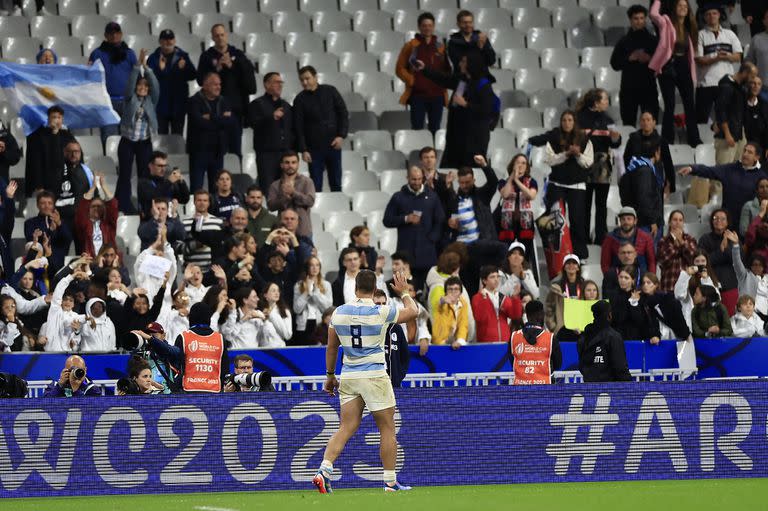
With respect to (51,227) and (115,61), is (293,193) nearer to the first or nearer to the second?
(51,227)

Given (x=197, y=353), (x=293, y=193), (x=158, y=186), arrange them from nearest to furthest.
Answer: (x=197, y=353)
(x=293, y=193)
(x=158, y=186)

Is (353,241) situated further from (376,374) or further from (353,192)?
(376,374)

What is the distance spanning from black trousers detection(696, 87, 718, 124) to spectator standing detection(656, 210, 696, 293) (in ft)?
14.5

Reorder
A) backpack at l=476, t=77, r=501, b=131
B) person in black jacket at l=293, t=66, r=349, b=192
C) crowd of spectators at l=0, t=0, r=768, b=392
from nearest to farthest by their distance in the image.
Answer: crowd of spectators at l=0, t=0, r=768, b=392
person in black jacket at l=293, t=66, r=349, b=192
backpack at l=476, t=77, r=501, b=131

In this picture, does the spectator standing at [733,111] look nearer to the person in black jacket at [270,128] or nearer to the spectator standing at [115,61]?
the person in black jacket at [270,128]

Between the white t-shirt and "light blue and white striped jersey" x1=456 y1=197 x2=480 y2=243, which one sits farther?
the white t-shirt


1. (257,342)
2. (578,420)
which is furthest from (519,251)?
(578,420)

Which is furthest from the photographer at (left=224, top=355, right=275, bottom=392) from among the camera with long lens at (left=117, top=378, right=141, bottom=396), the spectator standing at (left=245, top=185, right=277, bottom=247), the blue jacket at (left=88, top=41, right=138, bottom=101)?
the blue jacket at (left=88, top=41, right=138, bottom=101)

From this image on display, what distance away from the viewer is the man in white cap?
1806cm

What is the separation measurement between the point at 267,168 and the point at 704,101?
22.8 ft

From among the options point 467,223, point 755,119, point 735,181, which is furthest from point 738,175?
point 467,223

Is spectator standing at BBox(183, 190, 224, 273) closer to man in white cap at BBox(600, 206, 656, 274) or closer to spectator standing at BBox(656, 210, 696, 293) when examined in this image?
man in white cap at BBox(600, 206, 656, 274)

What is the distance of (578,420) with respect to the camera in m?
13.2

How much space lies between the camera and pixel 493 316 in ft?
55.0
